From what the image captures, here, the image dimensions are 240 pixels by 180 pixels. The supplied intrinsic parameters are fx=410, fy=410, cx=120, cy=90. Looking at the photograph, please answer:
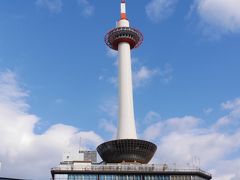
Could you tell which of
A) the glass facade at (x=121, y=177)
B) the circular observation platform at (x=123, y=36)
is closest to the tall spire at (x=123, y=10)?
the circular observation platform at (x=123, y=36)

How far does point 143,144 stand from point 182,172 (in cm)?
1363

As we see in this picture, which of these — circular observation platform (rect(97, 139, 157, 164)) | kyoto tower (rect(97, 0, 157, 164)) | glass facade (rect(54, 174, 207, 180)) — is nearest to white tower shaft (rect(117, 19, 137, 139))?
kyoto tower (rect(97, 0, 157, 164))

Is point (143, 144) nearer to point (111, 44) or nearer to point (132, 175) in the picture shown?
point (132, 175)

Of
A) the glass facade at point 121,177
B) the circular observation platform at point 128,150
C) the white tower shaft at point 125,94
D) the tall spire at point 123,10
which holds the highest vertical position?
the tall spire at point 123,10

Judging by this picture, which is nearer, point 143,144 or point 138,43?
point 143,144

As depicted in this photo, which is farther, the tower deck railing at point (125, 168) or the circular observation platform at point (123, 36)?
the circular observation platform at point (123, 36)

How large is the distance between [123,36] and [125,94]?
73.1 feet

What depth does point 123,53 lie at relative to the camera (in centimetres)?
14200

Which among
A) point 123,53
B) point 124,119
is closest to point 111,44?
point 123,53

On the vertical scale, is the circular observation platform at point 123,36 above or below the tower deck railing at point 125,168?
above

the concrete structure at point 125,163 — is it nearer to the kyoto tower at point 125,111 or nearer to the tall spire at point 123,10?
the kyoto tower at point 125,111

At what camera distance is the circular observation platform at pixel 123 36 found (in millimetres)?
142875

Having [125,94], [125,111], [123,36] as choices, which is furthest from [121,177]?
[123,36]

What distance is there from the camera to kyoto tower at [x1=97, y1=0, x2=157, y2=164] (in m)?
118
